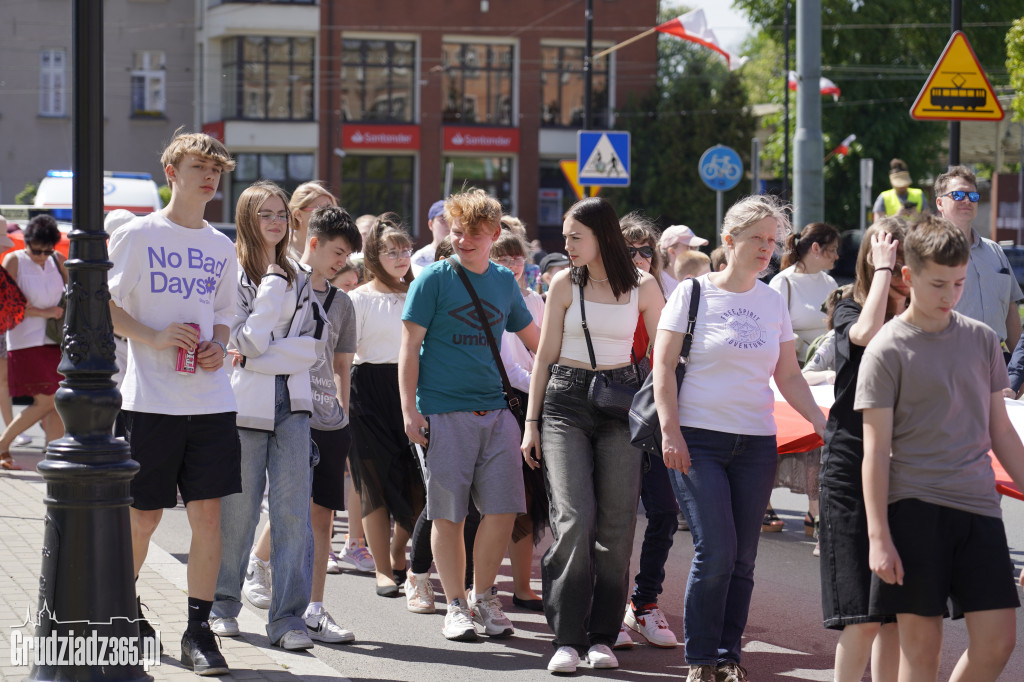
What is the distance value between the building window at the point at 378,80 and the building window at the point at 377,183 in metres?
1.66

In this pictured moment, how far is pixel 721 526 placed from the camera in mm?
5367

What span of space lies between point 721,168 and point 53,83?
122 ft

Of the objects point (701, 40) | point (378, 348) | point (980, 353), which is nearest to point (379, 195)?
point (701, 40)

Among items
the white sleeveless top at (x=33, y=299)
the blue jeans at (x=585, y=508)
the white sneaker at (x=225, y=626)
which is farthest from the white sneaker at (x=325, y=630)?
the white sleeveless top at (x=33, y=299)

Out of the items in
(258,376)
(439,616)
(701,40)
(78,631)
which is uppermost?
(701,40)

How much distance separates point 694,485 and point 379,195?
4665cm

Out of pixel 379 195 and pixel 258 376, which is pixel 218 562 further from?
pixel 379 195

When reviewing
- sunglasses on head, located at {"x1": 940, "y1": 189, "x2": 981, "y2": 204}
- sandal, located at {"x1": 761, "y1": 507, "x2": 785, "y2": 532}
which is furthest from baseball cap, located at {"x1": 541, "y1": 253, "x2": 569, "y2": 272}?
sunglasses on head, located at {"x1": 940, "y1": 189, "x2": 981, "y2": 204}

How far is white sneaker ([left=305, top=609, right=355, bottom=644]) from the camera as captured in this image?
626 centimetres

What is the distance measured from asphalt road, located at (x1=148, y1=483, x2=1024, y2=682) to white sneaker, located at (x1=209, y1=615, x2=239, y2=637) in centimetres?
39

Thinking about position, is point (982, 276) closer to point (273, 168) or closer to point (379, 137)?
point (379, 137)

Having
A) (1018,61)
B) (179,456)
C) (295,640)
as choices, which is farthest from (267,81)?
(179,456)

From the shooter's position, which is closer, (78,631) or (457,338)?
(78,631)

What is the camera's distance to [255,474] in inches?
234
